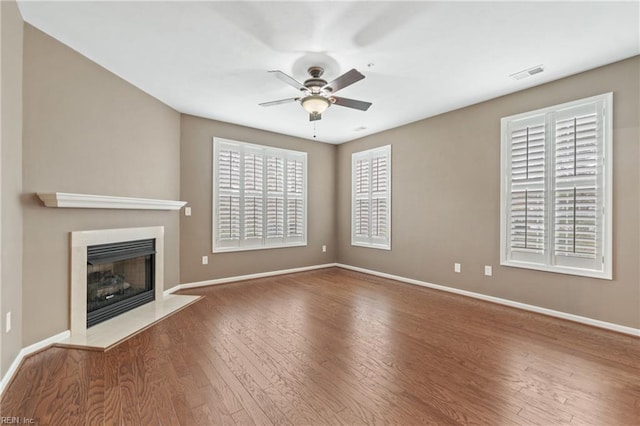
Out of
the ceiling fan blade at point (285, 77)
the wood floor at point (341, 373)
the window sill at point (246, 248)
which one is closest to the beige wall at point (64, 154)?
the wood floor at point (341, 373)

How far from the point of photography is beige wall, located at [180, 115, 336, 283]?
183 inches

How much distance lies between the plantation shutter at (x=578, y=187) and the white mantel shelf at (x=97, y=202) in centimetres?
486

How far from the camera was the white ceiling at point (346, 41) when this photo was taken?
2.27 metres

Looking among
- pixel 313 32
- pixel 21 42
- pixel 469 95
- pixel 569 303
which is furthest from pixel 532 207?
pixel 21 42

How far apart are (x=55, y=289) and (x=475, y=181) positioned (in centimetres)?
502

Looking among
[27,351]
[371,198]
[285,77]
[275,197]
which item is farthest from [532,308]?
[27,351]

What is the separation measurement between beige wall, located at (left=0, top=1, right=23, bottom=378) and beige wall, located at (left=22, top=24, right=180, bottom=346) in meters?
0.12

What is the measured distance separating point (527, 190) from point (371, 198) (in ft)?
8.80

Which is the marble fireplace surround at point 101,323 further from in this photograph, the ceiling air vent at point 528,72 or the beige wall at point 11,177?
the ceiling air vent at point 528,72

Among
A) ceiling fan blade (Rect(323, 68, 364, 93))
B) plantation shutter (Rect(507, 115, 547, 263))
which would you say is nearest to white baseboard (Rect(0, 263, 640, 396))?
plantation shutter (Rect(507, 115, 547, 263))

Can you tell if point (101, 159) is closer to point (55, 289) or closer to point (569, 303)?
point (55, 289)

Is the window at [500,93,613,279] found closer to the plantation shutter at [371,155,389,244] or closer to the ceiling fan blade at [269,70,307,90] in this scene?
the plantation shutter at [371,155,389,244]

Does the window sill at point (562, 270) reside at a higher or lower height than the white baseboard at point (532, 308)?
higher

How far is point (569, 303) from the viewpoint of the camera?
3.32 metres
